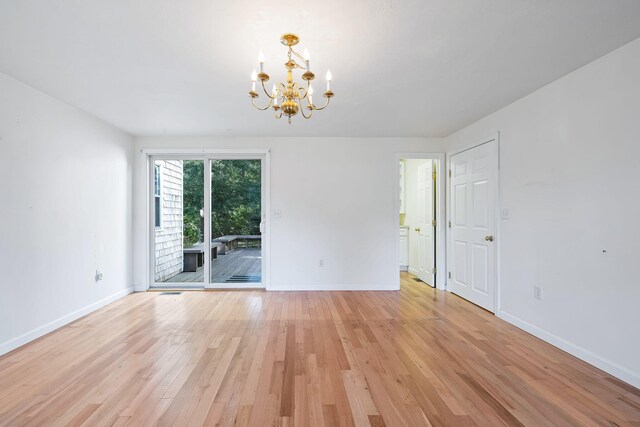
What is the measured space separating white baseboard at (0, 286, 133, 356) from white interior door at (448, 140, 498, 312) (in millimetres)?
4994

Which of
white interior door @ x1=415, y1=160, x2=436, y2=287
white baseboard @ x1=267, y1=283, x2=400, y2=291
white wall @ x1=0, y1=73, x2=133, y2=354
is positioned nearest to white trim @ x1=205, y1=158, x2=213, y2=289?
white baseboard @ x1=267, y1=283, x2=400, y2=291

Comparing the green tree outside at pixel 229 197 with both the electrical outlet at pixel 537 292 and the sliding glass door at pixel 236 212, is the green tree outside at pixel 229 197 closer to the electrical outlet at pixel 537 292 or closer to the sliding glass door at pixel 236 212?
the sliding glass door at pixel 236 212

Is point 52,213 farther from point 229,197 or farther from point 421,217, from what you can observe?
point 421,217

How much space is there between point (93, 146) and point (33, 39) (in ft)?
6.16

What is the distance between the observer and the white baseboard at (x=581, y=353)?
2111 mm

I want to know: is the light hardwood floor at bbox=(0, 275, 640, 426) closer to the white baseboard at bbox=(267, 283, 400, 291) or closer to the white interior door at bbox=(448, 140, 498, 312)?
the white interior door at bbox=(448, 140, 498, 312)

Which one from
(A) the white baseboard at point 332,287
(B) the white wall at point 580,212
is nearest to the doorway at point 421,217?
(A) the white baseboard at point 332,287

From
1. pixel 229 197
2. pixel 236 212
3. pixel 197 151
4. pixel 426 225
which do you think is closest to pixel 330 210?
pixel 236 212

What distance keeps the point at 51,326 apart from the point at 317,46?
381cm

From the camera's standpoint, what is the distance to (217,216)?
480 centimetres

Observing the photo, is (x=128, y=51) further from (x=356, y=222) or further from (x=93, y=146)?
(x=356, y=222)

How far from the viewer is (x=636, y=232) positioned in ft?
6.92

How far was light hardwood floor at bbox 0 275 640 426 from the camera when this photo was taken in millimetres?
1767

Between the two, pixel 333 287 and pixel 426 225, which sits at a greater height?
pixel 426 225
